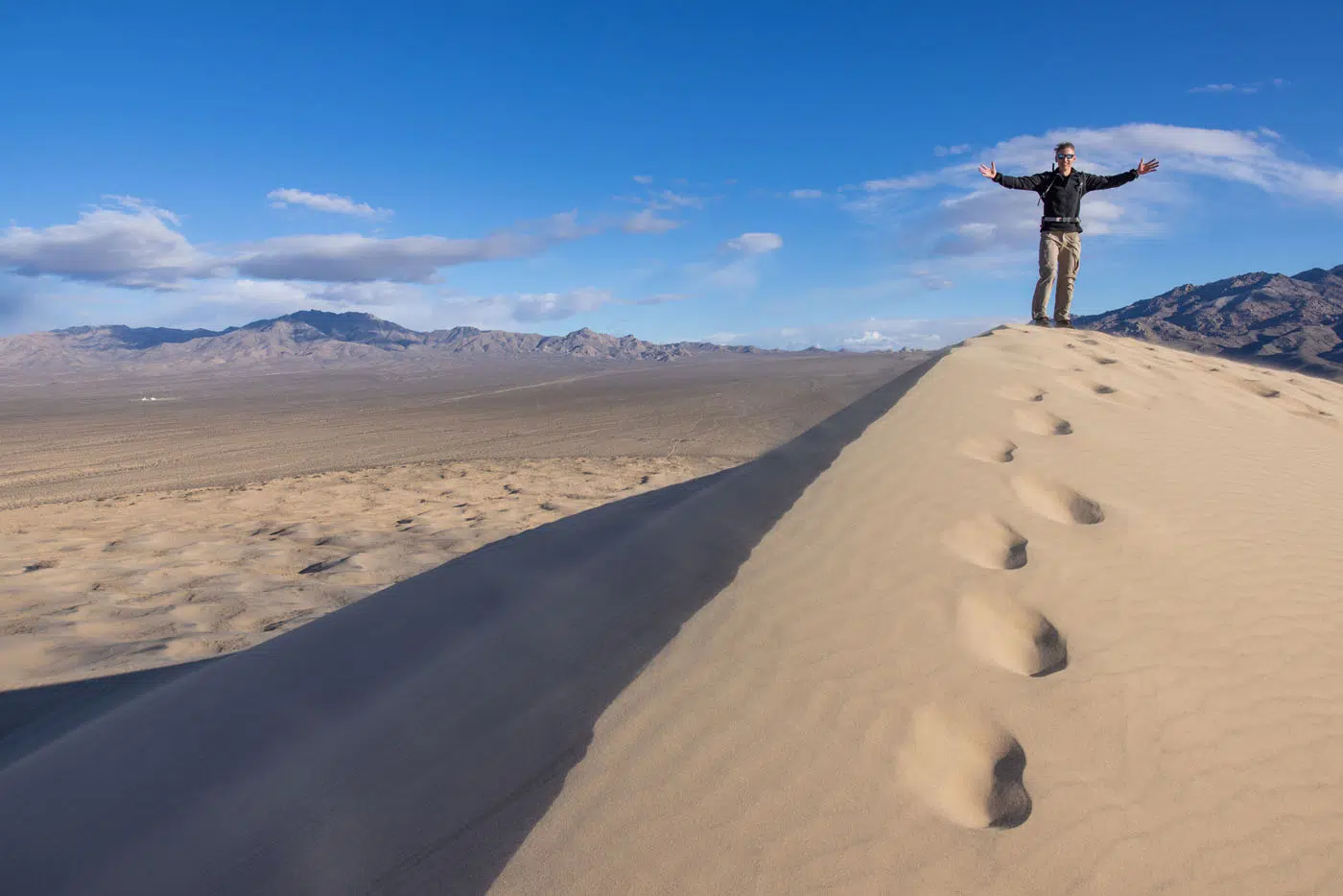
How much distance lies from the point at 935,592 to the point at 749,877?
38.3 inches

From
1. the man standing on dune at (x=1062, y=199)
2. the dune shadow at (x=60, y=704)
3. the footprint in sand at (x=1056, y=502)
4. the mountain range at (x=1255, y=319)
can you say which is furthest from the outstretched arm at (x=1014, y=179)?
the mountain range at (x=1255, y=319)

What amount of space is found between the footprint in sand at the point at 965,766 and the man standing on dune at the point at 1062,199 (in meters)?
5.68

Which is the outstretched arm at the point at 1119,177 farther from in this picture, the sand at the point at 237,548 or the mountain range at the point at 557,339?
the mountain range at the point at 557,339

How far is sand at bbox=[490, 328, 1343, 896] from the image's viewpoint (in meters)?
1.18

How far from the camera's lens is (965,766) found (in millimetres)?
1387

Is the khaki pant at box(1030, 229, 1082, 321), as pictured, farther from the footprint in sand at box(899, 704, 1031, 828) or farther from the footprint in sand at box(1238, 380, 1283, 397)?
the footprint in sand at box(899, 704, 1031, 828)

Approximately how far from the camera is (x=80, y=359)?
4889 inches

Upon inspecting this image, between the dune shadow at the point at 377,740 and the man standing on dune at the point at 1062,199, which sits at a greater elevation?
the man standing on dune at the point at 1062,199

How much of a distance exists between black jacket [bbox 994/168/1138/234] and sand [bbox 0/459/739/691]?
459cm

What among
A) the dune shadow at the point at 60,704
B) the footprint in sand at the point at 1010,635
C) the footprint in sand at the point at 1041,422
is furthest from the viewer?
the footprint in sand at the point at 1041,422

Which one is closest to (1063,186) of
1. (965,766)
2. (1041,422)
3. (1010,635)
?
(1041,422)

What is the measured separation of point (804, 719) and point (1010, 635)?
66 centimetres

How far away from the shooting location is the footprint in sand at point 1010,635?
164 cm

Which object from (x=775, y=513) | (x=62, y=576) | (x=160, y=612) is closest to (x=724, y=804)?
(x=775, y=513)
